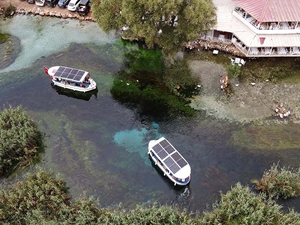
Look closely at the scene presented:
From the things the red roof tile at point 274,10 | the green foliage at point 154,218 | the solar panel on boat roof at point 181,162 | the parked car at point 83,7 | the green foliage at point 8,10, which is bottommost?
the green foliage at point 154,218

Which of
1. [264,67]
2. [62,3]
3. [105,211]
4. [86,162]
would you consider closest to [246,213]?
[105,211]

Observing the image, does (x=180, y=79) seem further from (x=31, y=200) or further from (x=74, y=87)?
(x=31, y=200)

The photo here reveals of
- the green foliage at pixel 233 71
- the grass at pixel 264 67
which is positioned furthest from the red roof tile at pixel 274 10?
the green foliage at pixel 233 71

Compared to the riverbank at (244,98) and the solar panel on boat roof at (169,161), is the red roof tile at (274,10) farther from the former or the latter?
the solar panel on boat roof at (169,161)

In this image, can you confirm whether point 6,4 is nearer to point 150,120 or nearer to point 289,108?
point 150,120

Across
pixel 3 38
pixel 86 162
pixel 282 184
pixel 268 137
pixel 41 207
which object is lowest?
pixel 86 162

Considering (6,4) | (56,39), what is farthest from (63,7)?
(6,4)

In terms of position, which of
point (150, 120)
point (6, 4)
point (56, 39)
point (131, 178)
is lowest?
point (131, 178)
